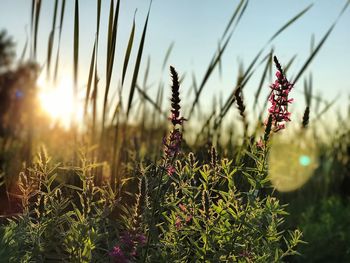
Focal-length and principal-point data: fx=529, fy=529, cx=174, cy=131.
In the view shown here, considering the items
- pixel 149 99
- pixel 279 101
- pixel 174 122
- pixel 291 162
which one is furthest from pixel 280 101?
pixel 291 162

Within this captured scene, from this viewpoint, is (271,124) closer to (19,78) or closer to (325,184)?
(325,184)

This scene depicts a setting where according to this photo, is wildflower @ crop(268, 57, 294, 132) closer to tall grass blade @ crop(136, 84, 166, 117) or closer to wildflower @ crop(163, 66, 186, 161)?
wildflower @ crop(163, 66, 186, 161)

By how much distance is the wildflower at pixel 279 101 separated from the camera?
6.36 feet

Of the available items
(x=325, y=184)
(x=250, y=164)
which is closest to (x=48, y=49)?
(x=250, y=164)

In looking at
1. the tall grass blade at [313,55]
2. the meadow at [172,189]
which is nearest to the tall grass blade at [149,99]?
the meadow at [172,189]

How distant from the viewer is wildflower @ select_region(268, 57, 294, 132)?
194 cm

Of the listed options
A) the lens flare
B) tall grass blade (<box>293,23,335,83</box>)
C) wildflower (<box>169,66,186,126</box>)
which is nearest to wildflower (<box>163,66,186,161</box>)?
wildflower (<box>169,66,186,126</box>)

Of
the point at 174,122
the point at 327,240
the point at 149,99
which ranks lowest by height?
the point at 327,240

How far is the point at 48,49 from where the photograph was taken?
299 centimetres

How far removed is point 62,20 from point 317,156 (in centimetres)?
409

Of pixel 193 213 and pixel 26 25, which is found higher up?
pixel 26 25

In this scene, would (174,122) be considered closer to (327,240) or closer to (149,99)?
(149,99)

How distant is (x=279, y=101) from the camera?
6.46 ft

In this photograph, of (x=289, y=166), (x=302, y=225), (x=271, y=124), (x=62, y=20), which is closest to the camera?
(x=271, y=124)
